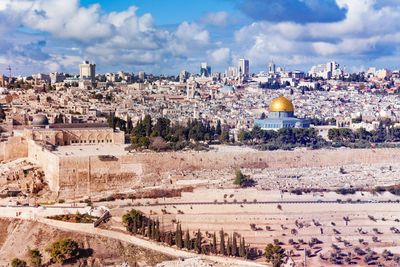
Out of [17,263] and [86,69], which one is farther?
[86,69]

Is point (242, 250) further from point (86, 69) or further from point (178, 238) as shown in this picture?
point (86, 69)

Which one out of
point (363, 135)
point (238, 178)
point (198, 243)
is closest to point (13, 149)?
point (238, 178)

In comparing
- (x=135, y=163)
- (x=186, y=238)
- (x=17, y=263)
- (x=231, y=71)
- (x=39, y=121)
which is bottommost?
(x=17, y=263)

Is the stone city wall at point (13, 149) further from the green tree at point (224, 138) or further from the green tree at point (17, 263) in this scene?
the green tree at point (224, 138)

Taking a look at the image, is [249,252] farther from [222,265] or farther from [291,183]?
[291,183]

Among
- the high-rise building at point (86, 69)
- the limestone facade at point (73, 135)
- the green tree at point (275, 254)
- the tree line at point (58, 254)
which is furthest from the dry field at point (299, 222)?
the high-rise building at point (86, 69)

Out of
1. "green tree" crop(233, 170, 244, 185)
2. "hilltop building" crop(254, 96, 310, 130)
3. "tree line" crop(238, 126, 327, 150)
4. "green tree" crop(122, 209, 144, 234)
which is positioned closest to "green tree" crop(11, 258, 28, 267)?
"green tree" crop(122, 209, 144, 234)

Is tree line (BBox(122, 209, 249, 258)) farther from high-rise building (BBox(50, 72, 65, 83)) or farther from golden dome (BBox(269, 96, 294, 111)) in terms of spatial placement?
high-rise building (BBox(50, 72, 65, 83))
